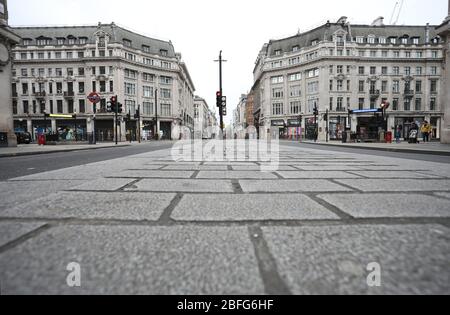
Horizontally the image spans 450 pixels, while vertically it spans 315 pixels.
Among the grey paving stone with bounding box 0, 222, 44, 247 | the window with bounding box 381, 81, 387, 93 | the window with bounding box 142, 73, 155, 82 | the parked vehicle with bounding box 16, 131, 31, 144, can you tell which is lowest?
the grey paving stone with bounding box 0, 222, 44, 247

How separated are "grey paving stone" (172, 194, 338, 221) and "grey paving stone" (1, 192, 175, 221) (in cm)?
24

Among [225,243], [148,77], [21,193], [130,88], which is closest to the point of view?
[225,243]

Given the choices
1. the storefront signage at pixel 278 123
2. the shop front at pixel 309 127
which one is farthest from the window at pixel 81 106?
the shop front at pixel 309 127

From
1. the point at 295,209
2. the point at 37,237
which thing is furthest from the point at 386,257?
the point at 37,237

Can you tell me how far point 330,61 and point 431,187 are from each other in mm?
49672

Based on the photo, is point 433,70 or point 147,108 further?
point 147,108

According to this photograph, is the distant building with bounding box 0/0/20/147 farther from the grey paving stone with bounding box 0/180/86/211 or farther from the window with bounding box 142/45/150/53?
the window with bounding box 142/45/150/53

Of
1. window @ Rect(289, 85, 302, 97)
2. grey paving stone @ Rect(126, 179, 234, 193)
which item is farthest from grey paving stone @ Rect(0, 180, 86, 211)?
window @ Rect(289, 85, 302, 97)

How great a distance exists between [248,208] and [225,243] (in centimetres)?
79

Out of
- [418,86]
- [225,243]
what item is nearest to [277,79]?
[418,86]

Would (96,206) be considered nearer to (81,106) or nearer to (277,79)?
(81,106)

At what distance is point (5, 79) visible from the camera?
16.5m

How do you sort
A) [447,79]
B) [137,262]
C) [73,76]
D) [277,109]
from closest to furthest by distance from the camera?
[137,262]
[447,79]
[73,76]
[277,109]

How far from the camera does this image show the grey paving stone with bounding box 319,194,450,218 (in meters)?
1.94
